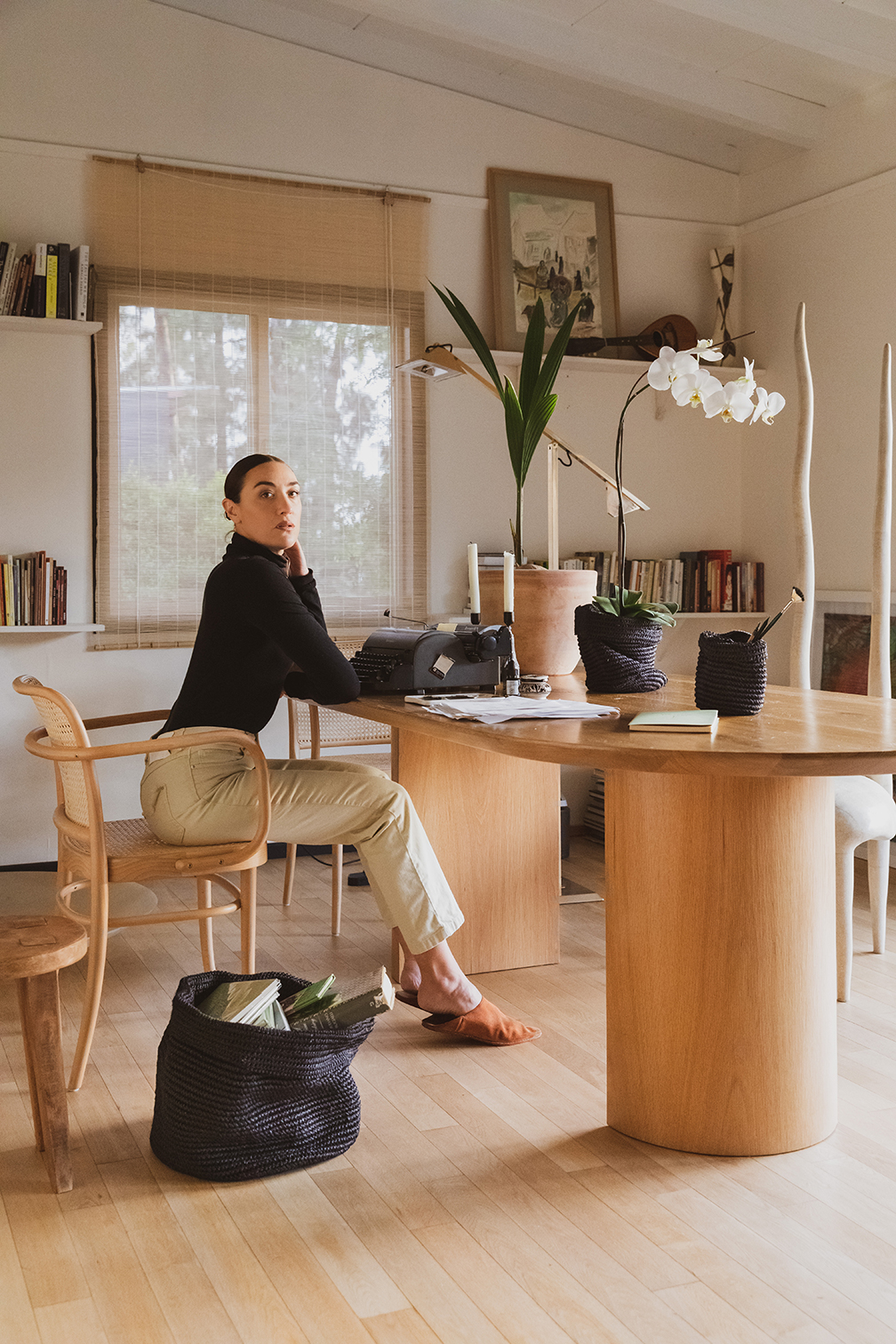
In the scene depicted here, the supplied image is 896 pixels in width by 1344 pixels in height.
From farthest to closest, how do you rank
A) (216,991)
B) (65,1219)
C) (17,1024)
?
(17,1024)
(216,991)
(65,1219)

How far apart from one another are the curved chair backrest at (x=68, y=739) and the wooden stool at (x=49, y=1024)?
17.1 inches

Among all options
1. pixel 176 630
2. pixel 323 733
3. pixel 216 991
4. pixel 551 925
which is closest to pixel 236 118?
pixel 176 630

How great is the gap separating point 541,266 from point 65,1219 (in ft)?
13.9

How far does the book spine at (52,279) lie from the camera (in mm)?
4383

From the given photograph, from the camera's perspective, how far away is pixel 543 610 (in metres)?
3.18

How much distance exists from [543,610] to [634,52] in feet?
8.61

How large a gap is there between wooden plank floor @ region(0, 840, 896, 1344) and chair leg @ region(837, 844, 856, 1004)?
1.17 ft

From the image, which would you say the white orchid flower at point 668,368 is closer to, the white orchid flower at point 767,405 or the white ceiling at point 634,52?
the white orchid flower at point 767,405

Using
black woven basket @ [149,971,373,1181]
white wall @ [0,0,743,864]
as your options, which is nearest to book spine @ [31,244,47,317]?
white wall @ [0,0,743,864]

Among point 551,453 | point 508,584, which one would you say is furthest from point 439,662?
point 551,453

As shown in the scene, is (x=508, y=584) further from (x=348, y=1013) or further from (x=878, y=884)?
(x=878, y=884)

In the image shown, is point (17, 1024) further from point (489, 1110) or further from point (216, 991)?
point (489, 1110)

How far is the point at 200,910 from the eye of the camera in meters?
2.73

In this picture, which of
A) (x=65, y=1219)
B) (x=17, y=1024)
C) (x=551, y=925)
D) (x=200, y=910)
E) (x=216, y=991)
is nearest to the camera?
(x=65, y=1219)
